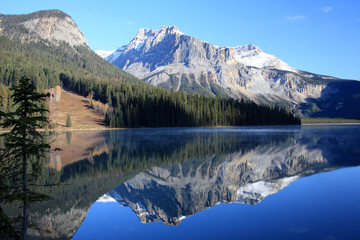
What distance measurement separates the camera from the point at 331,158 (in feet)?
121

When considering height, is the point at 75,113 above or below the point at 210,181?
above

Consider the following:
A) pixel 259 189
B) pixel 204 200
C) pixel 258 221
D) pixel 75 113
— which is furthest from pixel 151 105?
pixel 258 221

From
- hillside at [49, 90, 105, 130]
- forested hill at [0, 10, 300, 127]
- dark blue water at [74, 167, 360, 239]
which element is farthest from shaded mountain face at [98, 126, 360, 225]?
hillside at [49, 90, 105, 130]

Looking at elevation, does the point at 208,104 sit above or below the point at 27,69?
below

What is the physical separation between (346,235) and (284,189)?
8.86 meters

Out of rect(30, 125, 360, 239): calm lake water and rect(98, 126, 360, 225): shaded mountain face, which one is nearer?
rect(30, 125, 360, 239): calm lake water

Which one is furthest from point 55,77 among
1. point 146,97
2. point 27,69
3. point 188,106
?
point 188,106

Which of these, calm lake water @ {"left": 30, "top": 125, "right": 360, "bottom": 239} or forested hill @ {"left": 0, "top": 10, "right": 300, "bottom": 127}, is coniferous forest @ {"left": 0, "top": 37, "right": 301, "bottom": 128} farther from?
calm lake water @ {"left": 30, "top": 125, "right": 360, "bottom": 239}

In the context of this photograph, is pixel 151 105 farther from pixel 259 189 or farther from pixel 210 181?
pixel 259 189

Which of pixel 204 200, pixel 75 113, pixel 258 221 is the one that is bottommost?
pixel 204 200

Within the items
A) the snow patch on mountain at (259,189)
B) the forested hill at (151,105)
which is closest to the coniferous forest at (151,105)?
the forested hill at (151,105)

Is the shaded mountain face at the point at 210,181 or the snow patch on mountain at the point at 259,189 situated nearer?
the shaded mountain face at the point at 210,181

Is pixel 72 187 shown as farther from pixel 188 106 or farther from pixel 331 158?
pixel 188 106

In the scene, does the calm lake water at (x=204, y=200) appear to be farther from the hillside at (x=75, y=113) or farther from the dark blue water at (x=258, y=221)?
the hillside at (x=75, y=113)
